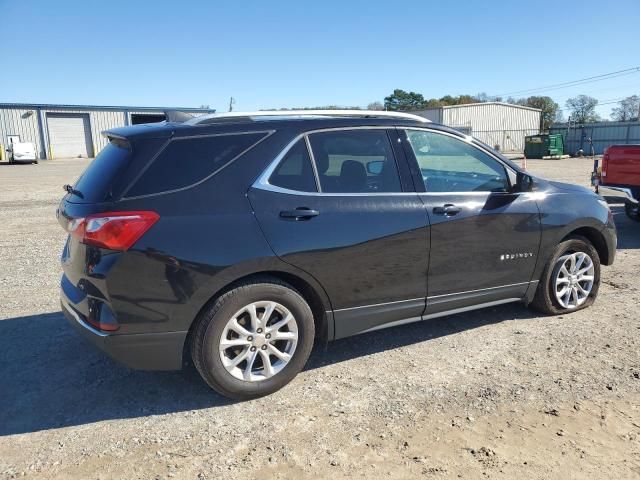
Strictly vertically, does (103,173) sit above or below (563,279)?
above

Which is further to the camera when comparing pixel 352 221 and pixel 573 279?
pixel 573 279

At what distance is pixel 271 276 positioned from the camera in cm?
342

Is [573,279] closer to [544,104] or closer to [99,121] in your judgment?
[99,121]

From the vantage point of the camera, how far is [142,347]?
124 inches

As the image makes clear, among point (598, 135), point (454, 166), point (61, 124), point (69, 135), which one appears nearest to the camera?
point (454, 166)

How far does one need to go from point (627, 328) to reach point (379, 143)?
2.79 m

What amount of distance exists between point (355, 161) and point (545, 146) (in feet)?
124

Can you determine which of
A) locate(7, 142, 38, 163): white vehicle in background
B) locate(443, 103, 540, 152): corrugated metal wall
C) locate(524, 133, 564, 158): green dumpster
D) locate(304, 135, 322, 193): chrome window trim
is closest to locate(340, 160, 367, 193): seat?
locate(304, 135, 322, 193): chrome window trim

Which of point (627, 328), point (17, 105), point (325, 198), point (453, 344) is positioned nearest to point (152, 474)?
point (325, 198)

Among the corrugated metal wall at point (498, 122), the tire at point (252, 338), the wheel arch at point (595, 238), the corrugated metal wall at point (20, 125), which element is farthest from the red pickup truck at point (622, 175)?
the corrugated metal wall at point (20, 125)

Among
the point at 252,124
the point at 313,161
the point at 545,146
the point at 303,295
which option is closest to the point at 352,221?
the point at 313,161

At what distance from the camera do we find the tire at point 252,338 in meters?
3.24

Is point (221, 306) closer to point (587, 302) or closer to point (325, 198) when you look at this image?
point (325, 198)

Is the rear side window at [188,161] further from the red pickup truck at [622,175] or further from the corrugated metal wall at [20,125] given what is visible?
the corrugated metal wall at [20,125]
